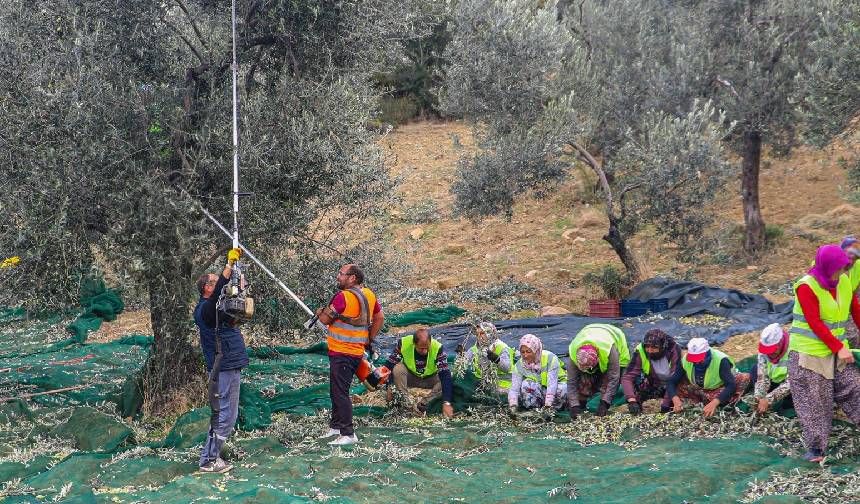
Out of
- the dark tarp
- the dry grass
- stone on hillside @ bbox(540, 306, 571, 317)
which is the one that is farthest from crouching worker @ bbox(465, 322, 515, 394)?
the dry grass

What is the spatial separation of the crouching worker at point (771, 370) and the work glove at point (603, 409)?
1.46 metres

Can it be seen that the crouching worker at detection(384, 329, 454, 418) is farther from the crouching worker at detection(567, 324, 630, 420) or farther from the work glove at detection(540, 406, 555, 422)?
the crouching worker at detection(567, 324, 630, 420)

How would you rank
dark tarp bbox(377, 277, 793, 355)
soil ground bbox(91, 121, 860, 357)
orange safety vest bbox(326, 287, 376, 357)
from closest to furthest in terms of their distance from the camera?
orange safety vest bbox(326, 287, 376, 357), dark tarp bbox(377, 277, 793, 355), soil ground bbox(91, 121, 860, 357)

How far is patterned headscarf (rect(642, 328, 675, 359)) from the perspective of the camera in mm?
9273

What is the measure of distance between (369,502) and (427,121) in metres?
26.7

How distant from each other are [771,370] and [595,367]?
174 cm

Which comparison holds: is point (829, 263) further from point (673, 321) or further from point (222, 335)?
point (673, 321)

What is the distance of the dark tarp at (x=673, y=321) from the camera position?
Answer: 13.7m

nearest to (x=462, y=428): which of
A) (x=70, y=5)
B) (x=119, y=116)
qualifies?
(x=119, y=116)

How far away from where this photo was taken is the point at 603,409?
30.5 feet

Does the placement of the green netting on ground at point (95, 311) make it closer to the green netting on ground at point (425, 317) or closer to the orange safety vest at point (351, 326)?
the green netting on ground at point (425, 317)

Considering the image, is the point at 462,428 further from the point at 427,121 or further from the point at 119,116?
the point at 427,121

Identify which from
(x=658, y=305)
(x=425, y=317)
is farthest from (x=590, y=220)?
(x=425, y=317)

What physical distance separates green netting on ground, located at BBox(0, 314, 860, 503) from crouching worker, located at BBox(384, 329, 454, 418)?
28 centimetres
